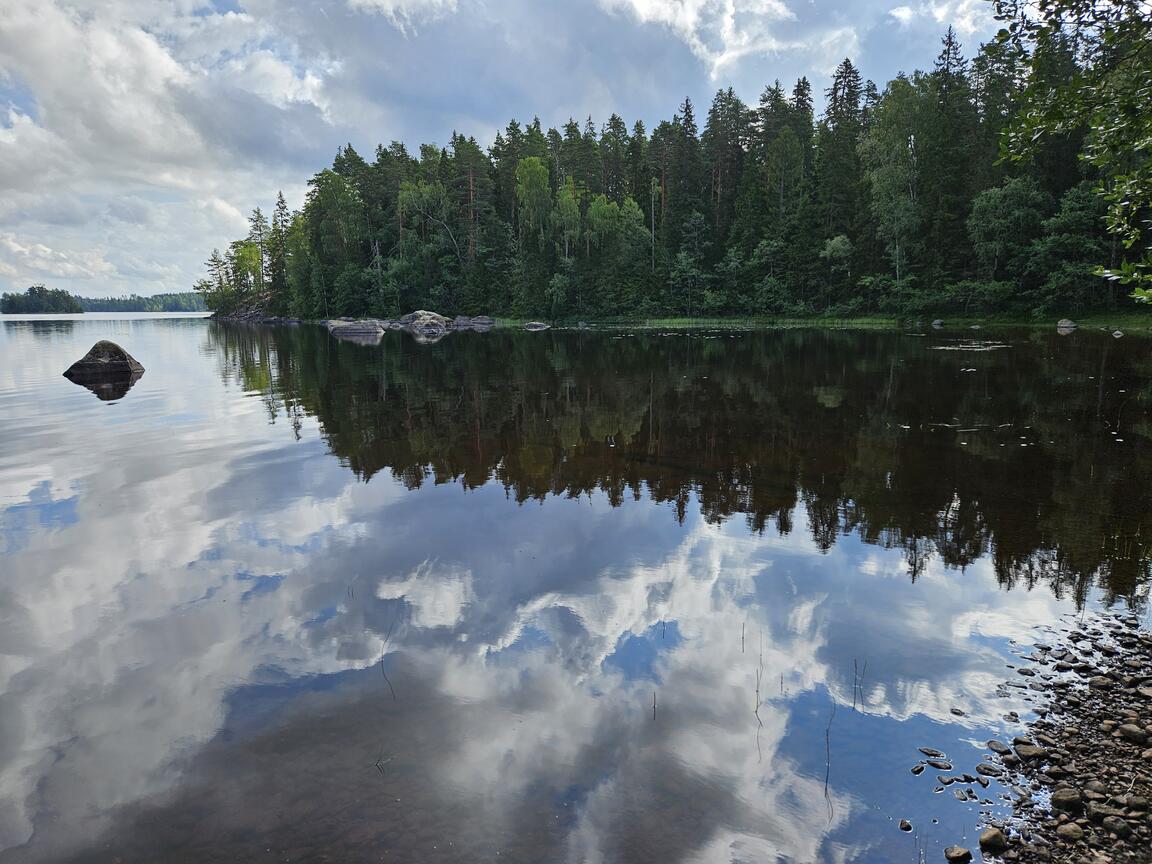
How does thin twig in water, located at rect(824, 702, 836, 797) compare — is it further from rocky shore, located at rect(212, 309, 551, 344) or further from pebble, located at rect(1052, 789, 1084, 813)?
rocky shore, located at rect(212, 309, 551, 344)

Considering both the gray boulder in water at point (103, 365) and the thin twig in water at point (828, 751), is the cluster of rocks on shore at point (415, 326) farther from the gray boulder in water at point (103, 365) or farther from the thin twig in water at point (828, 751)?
the thin twig in water at point (828, 751)

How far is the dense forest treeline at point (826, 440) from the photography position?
1148 centimetres

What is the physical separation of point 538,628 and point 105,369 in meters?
39.4

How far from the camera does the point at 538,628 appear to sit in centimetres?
861

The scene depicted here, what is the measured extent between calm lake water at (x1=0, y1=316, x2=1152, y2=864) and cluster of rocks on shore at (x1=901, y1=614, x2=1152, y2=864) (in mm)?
205

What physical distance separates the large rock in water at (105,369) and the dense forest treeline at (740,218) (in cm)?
6026

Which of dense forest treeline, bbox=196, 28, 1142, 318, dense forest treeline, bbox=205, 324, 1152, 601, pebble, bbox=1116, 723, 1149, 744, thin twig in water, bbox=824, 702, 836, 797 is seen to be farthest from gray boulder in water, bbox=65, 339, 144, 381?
dense forest treeline, bbox=196, 28, 1142, 318

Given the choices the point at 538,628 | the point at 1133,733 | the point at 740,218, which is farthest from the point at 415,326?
the point at 1133,733

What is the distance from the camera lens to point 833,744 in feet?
20.2

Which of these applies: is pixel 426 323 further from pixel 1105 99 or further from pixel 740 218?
pixel 1105 99

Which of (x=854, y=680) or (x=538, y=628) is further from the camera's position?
(x=538, y=628)

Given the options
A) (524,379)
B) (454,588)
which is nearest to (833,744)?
(454,588)

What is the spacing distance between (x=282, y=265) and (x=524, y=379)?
410ft

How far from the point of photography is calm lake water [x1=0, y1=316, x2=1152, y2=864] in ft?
17.9
